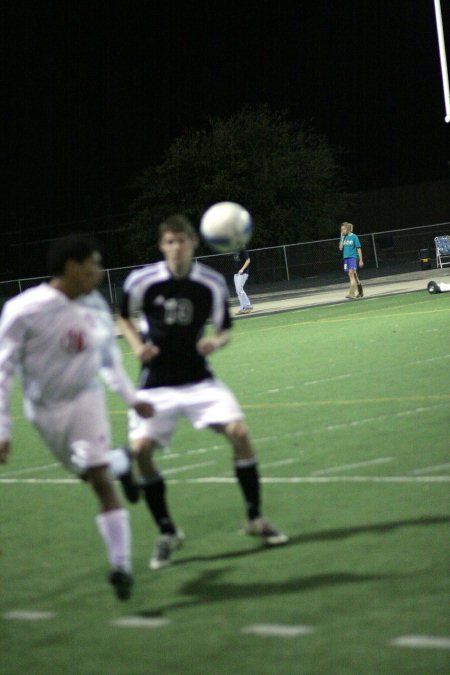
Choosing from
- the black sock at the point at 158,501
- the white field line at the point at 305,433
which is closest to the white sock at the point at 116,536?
the black sock at the point at 158,501

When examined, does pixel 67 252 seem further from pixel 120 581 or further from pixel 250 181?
pixel 250 181

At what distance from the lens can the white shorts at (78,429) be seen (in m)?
6.96

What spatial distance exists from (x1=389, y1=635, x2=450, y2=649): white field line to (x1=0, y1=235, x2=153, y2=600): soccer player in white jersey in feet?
6.02

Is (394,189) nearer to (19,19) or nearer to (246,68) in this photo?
(246,68)

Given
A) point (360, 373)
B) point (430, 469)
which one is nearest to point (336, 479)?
point (430, 469)

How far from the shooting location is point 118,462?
7.34m

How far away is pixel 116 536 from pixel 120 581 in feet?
0.82

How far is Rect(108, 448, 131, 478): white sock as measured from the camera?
728 centimetres

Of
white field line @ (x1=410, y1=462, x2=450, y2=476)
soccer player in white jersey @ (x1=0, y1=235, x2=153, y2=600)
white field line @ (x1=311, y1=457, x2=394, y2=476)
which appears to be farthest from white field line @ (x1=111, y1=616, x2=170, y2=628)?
white field line @ (x1=311, y1=457, x2=394, y2=476)

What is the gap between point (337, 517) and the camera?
8.55 metres

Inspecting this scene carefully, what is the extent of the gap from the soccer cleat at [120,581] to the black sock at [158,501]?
3.86 feet

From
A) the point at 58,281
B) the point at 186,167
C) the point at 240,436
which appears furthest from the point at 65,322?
the point at 186,167

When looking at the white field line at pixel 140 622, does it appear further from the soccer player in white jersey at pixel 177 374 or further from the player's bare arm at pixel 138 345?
the player's bare arm at pixel 138 345

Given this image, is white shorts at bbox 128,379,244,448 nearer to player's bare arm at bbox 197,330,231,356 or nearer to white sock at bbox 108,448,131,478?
player's bare arm at bbox 197,330,231,356
